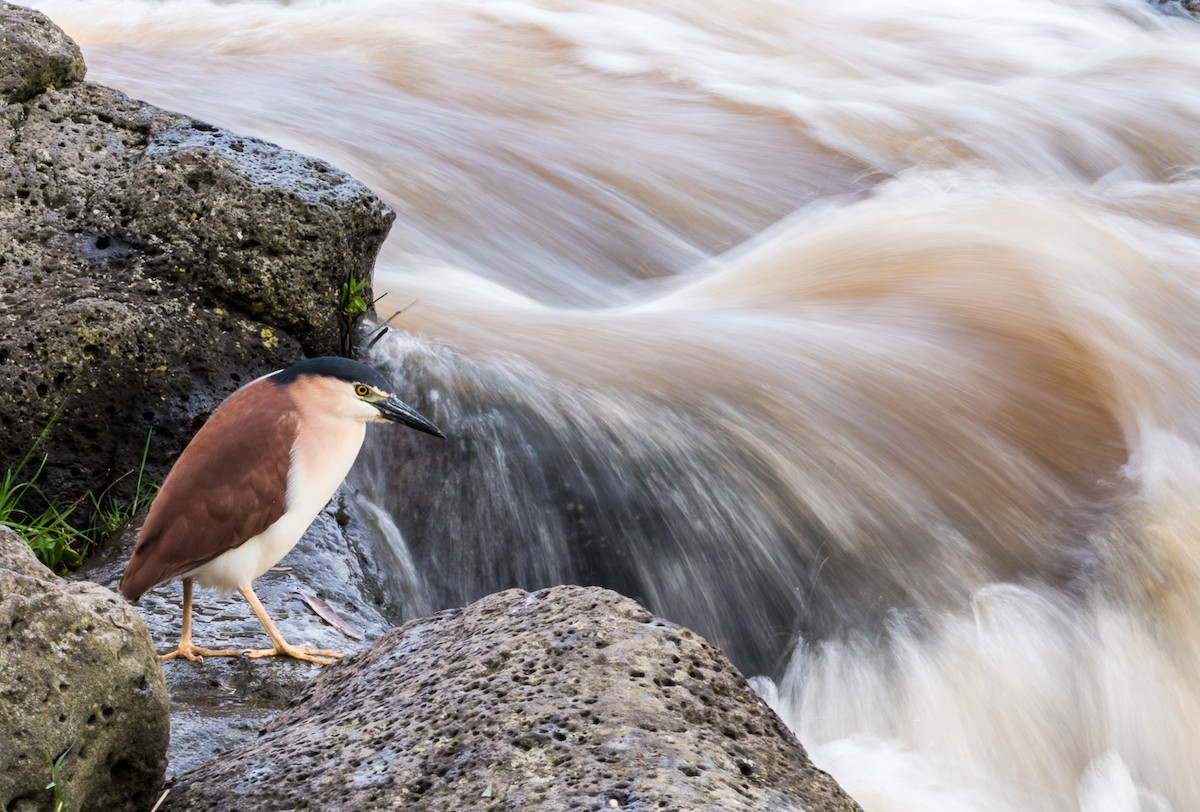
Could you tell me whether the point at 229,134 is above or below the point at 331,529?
above

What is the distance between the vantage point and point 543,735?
6.31 ft

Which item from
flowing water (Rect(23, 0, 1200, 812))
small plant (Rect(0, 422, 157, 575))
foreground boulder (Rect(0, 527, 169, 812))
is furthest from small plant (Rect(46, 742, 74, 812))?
flowing water (Rect(23, 0, 1200, 812))

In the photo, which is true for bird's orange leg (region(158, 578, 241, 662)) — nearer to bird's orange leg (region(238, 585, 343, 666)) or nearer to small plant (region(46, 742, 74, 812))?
bird's orange leg (region(238, 585, 343, 666))

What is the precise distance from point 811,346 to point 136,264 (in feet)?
9.55

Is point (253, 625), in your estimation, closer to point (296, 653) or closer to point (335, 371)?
point (296, 653)

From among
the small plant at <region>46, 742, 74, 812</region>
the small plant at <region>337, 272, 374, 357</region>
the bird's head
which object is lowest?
the small plant at <region>337, 272, 374, 357</region>

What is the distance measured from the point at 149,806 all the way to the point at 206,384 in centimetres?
232

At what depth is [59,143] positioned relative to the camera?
4.38 meters

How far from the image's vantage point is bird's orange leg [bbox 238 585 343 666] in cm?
309

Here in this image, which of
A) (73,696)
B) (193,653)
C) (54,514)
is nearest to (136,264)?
(54,514)

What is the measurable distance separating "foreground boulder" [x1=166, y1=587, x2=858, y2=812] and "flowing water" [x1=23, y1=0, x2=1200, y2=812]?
75.5 inches

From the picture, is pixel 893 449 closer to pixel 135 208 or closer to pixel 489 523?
pixel 489 523

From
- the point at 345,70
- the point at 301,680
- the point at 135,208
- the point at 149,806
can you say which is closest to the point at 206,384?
the point at 135,208

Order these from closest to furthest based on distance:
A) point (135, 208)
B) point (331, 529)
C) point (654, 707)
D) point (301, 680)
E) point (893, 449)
Result: point (654, 707) < point (301, 680) < point (331, 529) < point (135, 208) < point (893, 449)
